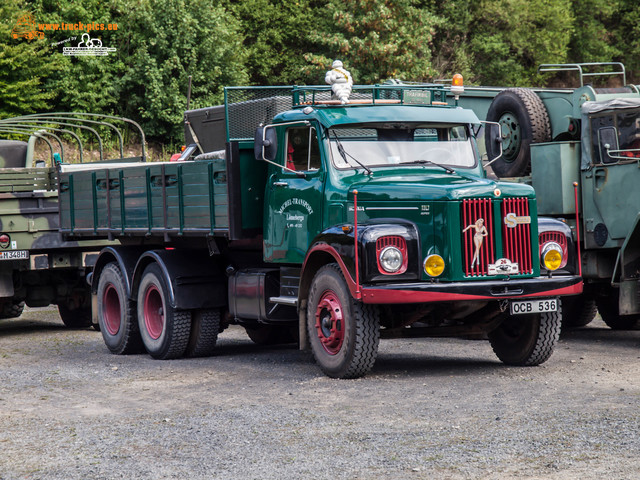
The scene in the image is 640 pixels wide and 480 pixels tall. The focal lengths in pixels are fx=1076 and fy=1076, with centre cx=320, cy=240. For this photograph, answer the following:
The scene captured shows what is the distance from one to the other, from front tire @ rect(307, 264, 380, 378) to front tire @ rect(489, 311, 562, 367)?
5.41 ft

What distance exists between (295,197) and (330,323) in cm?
141

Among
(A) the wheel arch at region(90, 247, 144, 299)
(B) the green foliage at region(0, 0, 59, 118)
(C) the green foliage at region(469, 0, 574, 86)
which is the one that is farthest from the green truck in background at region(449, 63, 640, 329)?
(C) the green foliage at region(469, 0, 574, 86)

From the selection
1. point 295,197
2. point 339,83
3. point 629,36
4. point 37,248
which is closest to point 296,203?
point 295,197

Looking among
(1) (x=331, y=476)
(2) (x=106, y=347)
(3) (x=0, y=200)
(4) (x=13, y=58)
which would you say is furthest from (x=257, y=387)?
(4) (x=13, y=58)

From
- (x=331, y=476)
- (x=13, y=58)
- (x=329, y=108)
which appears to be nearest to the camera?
(x=331, y=476)

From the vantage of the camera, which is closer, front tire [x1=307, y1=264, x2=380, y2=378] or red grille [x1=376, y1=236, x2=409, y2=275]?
red grille [x1=376, y1=236, x2=409, y2=275]

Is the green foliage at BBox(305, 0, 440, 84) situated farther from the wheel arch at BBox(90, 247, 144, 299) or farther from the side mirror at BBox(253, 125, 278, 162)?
the side mirror at BBox(253, 125, 278, 162)

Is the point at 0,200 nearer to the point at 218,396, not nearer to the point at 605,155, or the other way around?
the point at 218,396

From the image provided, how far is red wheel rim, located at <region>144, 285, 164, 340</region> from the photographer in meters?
12.4

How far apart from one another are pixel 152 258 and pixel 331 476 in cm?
673

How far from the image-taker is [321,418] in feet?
25.4

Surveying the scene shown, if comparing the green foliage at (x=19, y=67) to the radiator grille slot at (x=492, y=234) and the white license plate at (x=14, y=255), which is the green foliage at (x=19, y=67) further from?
the radiator grille slot at (x=492, y=234)

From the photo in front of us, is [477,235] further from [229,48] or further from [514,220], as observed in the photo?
[229,48]

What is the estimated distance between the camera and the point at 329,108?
1038 centimetres
